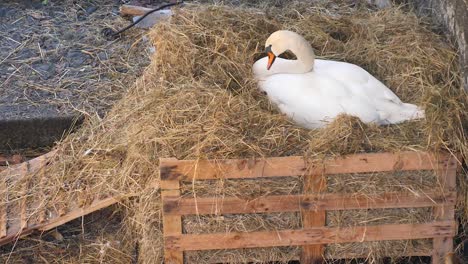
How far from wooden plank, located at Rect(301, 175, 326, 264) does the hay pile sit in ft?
0.18

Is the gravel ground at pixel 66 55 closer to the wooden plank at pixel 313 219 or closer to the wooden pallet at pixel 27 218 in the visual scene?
the wooden pallet at pixel 27 218

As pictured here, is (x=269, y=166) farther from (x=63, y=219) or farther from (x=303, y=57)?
(x=63, y=219)

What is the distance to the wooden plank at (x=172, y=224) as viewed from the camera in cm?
413

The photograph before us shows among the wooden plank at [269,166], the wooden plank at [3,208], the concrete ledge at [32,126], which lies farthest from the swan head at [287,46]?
the wooden plank at [3,208]

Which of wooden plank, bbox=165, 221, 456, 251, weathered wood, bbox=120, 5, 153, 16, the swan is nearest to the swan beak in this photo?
the swan

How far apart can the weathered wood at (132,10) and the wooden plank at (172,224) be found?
302 cm

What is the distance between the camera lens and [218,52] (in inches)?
200

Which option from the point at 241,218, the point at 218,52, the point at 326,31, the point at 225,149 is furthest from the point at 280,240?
the point at 326,31

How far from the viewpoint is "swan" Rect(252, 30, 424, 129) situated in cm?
455

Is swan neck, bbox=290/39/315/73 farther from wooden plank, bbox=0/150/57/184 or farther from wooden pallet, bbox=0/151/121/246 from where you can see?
wooden plank, bbox=0/150/57/184

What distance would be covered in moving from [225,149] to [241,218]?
0.40m

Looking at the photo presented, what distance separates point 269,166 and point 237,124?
1.12 ft

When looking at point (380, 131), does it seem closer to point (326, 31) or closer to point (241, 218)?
point (241, 218)

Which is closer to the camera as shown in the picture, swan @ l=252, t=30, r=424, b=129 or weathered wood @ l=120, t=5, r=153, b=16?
swan @ l=252, t=30, r=424, b=129
